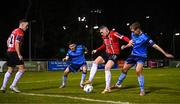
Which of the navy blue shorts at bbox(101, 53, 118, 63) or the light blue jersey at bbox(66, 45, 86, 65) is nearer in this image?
the navy blue shorts at bbox(101, 53, 118, 63)

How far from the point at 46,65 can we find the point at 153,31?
41.4 m

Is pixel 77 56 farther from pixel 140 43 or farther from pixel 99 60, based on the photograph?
pixel 140 43

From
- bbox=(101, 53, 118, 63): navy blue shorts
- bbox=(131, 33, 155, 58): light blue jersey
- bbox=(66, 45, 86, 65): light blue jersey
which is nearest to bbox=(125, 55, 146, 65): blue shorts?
bbox=(131, 33, 155, 58): light blue jersey

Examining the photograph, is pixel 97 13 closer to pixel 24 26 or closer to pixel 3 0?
pixel 3 0

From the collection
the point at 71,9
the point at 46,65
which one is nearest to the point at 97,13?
the point at 71,9

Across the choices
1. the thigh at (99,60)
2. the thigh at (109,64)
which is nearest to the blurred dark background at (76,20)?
the thigh at (99,60)

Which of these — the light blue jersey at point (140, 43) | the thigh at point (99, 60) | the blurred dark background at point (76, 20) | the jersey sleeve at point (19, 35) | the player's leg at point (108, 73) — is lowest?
the player's leg at point (108, 73)

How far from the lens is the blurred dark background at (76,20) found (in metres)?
65.9

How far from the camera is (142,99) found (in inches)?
494

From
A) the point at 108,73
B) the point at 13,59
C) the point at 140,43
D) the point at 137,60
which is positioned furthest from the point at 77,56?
the point at 140,43

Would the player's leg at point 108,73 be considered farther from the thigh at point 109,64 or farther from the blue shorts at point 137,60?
the blue shorts at point 137,60

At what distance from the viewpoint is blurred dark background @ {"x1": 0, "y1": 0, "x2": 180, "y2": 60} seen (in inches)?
2596

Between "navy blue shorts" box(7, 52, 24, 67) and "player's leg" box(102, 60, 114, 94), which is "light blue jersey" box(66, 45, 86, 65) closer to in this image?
"player's leg" box(102, 60, 114, 94)

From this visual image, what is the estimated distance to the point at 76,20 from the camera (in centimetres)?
7794
